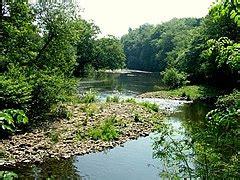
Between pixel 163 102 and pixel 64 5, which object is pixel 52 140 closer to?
pixel 64 5

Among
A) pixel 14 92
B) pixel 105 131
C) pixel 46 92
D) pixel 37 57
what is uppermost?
pixel 37 57

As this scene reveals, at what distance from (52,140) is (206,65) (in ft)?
96.8

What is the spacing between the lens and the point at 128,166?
17.0 meters

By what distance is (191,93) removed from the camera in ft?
141

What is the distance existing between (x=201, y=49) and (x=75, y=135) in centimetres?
3117

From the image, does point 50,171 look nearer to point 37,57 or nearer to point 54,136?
point 54,136

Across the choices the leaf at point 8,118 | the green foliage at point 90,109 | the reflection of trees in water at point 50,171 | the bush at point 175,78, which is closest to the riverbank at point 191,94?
the bush at point 175,78

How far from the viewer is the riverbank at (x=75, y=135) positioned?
1734cm

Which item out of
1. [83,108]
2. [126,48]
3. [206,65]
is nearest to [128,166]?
[83,108]

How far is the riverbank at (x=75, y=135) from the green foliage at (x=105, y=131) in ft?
0.19

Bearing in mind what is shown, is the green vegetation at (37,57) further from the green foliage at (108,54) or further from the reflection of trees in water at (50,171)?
the green foliage at (108,54)

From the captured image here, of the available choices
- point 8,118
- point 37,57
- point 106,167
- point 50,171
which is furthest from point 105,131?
point 8,118

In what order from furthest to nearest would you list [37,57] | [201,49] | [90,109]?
[201,49]
[90,109]
[37,57]

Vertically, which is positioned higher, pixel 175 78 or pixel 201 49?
pixel 201 49
